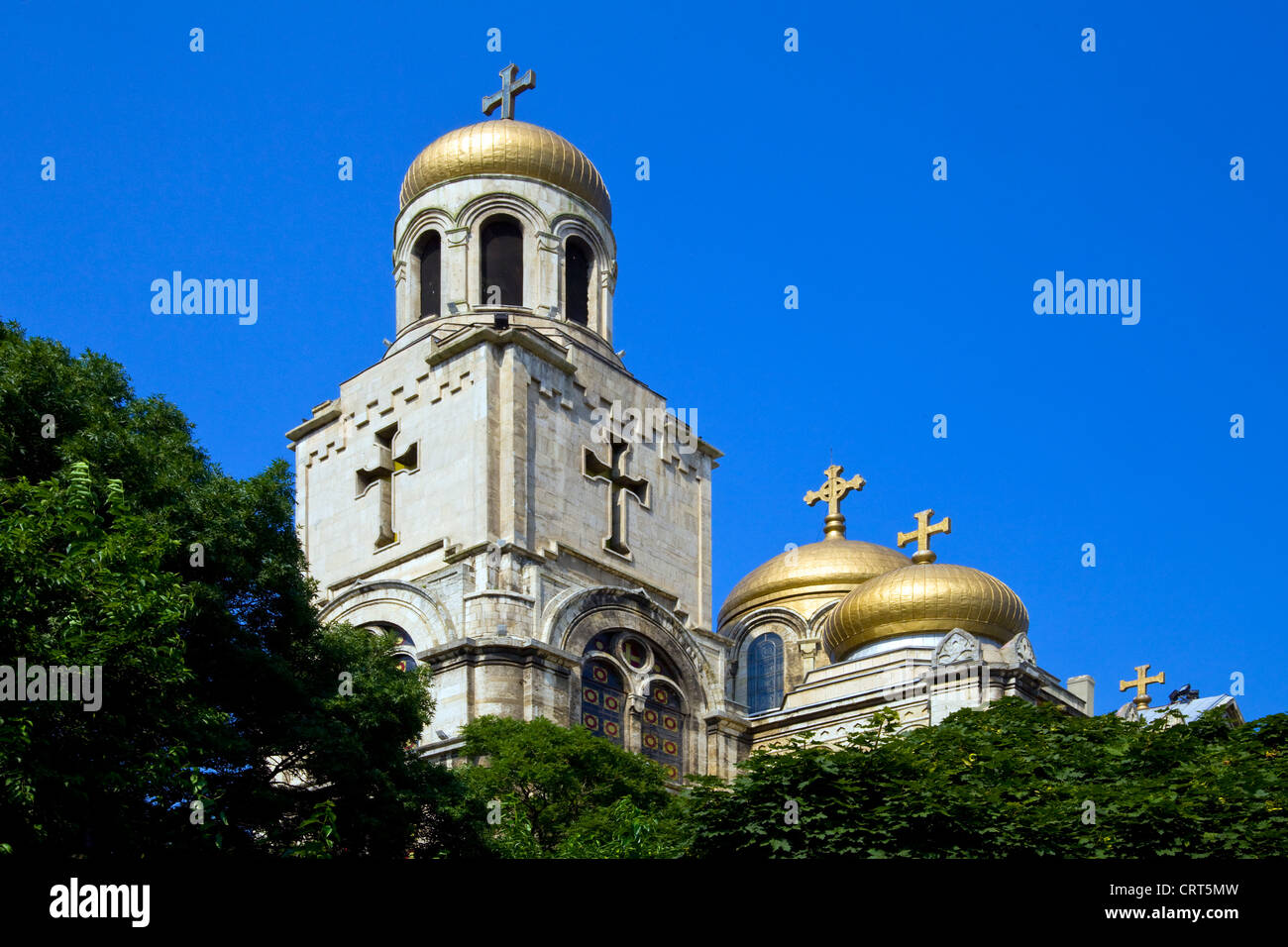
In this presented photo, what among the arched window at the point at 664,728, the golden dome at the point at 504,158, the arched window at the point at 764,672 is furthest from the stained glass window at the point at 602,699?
the arched window at the point at 764,672

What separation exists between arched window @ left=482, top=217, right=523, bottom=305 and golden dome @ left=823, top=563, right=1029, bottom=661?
13.2m

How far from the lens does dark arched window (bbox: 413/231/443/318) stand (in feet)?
176

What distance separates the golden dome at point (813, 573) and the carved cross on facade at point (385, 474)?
64.1 ft

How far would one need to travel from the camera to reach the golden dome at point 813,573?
65.8 m

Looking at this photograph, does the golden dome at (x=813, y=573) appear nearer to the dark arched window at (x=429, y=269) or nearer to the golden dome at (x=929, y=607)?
the golden dome at (x=929, y=607)

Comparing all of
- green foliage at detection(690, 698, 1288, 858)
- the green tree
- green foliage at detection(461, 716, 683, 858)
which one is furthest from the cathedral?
green foliage at detection(690, 698, 1288, 858)

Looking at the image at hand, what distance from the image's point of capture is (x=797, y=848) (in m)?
27.0

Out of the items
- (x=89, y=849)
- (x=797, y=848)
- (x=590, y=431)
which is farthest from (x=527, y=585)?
(x=89, y=849)

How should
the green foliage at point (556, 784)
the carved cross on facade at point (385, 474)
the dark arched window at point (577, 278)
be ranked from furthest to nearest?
the dark arched window at point (577, 278)
the carved cross on facade at point (385, 474)
the green foliage at point (556, 784)

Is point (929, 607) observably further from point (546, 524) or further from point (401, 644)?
point (401, 644)

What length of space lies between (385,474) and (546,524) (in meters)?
5.00

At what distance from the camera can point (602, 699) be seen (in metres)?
47.2

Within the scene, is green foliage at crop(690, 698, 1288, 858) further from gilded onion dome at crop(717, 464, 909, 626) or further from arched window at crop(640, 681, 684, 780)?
gilded onion dome at crop(717, 464, 909, 626)

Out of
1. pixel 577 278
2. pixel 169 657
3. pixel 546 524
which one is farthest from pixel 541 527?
pixel 169 657
